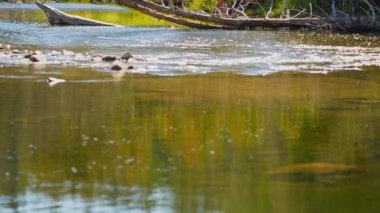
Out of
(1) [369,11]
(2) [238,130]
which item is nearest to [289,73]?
(2) [238,130]

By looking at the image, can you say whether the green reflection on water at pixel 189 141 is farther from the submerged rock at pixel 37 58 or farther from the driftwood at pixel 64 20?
the driftwood at pixel 64 20

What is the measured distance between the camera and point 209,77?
17281 millimetres

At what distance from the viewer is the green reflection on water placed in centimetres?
786

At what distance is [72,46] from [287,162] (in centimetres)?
1577

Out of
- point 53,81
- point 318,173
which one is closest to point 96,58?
point 53,81

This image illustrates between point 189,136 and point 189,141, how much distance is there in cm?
32

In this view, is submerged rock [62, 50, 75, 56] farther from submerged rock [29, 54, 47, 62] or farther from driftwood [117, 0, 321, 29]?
driftwood [117, 0, 321, 29]

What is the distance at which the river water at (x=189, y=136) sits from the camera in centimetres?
778

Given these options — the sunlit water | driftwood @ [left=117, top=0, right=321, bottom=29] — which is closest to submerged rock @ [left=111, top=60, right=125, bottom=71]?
the sunlit water

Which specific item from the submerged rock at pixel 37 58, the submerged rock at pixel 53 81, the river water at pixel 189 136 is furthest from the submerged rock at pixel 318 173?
the submerged rock at pixel 37 58

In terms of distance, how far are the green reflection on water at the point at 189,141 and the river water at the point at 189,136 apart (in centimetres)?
2

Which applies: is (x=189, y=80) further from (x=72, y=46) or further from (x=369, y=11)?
(x=369, y=11)

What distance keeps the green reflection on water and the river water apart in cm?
2

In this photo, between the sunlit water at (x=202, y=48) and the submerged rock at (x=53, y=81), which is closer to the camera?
the submerged rock at (x=53, y=81)
